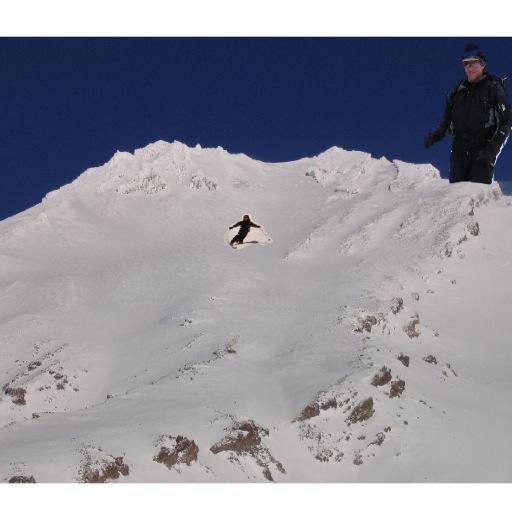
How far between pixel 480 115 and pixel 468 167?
0.64 m

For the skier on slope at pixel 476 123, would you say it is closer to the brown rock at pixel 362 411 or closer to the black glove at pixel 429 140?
the black glove at pixel 429 140

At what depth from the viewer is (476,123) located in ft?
32.7

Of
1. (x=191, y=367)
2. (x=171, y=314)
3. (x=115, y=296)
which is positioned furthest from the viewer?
(x=115, y=296)

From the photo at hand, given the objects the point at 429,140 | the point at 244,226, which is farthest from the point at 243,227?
the point at 429,140

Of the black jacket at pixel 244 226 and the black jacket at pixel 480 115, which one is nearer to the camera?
the black jacket at pixel 480 115

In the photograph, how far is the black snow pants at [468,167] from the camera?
32.1ft

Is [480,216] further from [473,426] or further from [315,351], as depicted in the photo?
[473,426]

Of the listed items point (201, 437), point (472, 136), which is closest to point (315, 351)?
point (201, 437)

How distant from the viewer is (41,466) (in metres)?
40.8

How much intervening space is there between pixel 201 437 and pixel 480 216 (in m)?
96.4

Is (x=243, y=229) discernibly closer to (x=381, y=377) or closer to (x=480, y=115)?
(x=480, y=115)

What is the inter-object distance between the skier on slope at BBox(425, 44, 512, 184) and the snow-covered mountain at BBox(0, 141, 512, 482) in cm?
302

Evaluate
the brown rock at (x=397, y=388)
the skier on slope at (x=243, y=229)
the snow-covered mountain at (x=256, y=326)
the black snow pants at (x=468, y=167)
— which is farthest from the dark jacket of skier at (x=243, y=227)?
the brown rock at (x=397, y=388)

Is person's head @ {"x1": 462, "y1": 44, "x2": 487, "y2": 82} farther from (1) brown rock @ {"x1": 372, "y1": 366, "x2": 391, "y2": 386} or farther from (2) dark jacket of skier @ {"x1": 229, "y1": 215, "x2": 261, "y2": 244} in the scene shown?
(1) brown rock @ {"x1": 372, "y1": 366, "x2": 391, "y2": 386}
